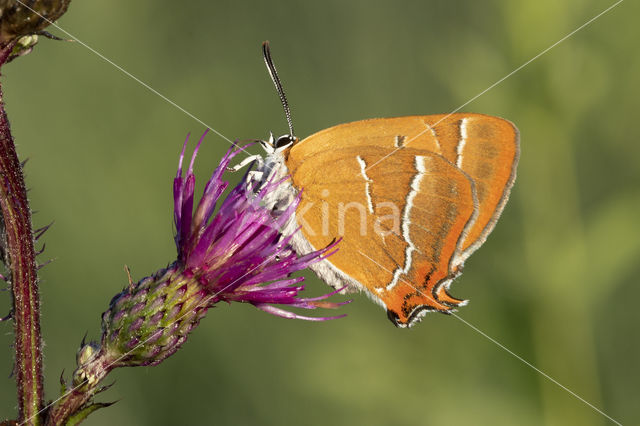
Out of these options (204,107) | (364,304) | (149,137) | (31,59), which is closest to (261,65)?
(204,107)

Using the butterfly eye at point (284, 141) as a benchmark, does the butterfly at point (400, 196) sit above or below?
below

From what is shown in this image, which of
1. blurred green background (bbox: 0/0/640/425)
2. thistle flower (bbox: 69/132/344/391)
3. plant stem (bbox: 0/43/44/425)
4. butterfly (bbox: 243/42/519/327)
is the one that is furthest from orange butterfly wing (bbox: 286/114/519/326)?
plant stem (bbox: 0/43/44/425)

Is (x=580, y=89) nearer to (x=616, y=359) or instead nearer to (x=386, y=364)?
(x=616, y=359)

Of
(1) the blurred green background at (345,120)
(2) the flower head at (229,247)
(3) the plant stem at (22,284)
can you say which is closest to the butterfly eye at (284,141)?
(2) the flower head at (229,247)

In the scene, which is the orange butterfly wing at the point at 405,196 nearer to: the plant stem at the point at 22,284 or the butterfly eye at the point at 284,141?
the butterfly eye at the point at 284,141

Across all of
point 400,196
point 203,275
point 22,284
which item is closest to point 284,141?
point 400,196

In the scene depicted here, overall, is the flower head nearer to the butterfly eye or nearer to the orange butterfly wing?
the orange butterfly wing

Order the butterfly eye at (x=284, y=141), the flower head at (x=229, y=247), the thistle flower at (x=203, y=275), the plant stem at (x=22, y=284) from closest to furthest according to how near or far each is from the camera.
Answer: the plant stem at (x=22, y=284) → the thistle flower at (x=203, y=275) → the flower head at (x=229, y=247) → the butterfly eye at (x=284, y=141)
